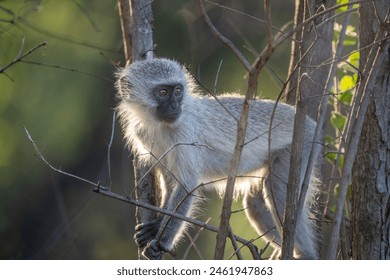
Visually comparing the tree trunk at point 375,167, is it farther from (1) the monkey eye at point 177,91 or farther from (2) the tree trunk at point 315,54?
(1) the monkey eye at point 177,91

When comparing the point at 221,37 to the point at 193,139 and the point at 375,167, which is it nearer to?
the point at 375,167

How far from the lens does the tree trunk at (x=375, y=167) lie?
13.1 feet

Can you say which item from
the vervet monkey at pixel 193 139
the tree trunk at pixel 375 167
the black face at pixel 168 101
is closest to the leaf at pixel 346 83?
the vervet monkey at pixel 193 139

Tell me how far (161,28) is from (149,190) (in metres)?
6.94

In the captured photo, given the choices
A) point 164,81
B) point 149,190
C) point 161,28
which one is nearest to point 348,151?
point 149,190

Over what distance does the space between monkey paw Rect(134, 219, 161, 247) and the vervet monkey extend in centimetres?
16

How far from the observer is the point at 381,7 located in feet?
12.8

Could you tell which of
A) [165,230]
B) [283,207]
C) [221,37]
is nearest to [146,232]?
[165,230]

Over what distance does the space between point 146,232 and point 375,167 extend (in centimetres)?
164

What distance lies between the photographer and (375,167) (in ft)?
13.2

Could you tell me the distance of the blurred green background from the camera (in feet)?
36.5

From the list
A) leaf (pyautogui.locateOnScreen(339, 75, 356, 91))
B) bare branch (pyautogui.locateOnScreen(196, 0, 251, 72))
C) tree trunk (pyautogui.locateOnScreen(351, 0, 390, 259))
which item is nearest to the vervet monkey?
leaf (pyautogui.locateOnScreen(339, 75, 356, 91))

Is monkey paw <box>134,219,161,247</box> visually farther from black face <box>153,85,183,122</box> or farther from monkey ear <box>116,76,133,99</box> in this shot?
monkey ear <box>116,76,133,99</box>

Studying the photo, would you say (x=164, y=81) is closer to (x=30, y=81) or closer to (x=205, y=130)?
(x=205, y=130)
